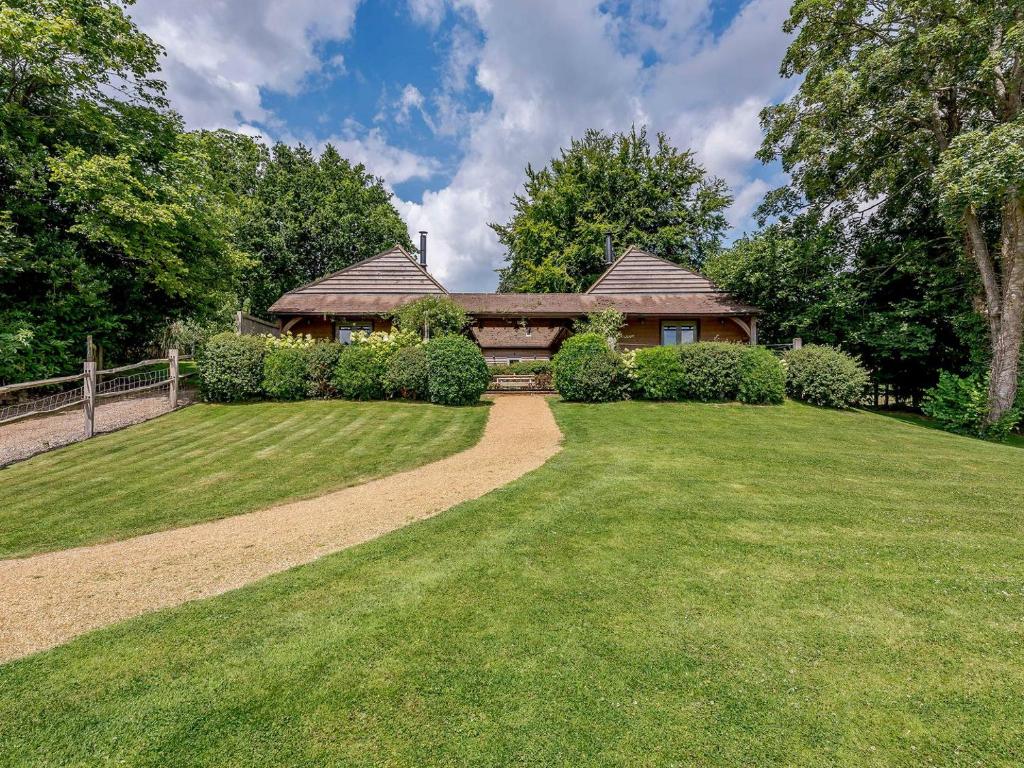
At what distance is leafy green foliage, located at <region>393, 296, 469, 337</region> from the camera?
17.1 metres

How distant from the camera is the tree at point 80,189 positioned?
1244cm

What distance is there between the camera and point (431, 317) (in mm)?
17141

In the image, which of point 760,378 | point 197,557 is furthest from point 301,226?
point 197,557

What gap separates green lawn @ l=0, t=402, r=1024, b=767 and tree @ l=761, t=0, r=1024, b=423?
11.0m

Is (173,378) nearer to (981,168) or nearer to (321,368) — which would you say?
(321,368)

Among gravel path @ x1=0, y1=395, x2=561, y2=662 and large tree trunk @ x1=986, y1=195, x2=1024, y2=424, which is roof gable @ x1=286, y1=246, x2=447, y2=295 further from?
large tree trunk @ x1=986, y1=195, x2=1024, y2=424

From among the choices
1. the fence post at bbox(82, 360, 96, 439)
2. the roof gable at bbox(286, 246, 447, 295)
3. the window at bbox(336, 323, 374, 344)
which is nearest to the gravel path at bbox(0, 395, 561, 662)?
the fence post at bbox(82, 360, 96, 439)

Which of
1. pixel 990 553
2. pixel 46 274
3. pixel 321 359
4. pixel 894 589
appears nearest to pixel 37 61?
pixel 46 274

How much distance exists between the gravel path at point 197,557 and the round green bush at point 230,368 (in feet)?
29.5

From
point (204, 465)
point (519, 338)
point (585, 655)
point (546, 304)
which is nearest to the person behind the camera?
point (585, 655)

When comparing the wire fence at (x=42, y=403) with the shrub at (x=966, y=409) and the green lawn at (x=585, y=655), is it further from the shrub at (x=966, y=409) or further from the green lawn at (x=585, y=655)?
the shrub at (x=966, y=409)

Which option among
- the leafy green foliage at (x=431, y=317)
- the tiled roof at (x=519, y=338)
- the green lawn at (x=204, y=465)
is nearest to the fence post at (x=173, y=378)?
the green lawn at (x=204, y=465)

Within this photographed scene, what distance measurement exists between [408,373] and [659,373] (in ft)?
26.1

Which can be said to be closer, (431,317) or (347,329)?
(431,317)
